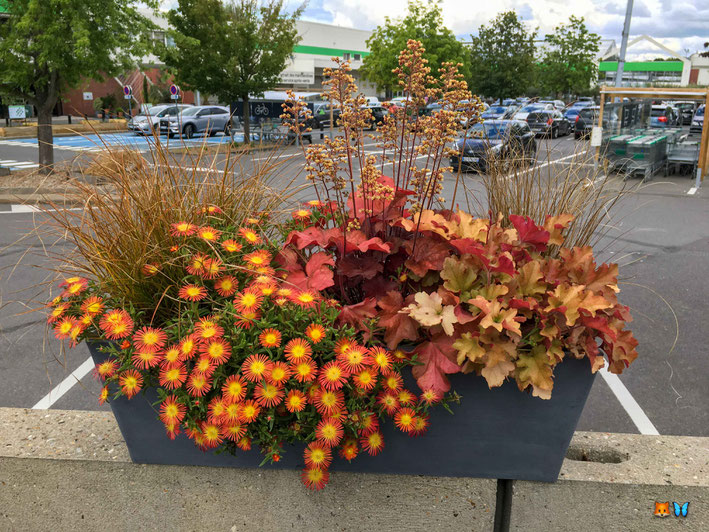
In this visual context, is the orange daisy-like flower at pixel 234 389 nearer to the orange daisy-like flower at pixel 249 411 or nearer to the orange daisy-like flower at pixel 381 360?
the orange daisy-like flower at pixel 249 411

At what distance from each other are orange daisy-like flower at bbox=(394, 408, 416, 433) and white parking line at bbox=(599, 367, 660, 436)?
2.64 meters

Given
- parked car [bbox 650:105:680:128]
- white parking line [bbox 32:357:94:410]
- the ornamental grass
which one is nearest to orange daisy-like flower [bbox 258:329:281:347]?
the ornamental grass

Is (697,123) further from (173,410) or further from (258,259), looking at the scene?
(173,410)

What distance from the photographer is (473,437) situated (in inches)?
75.0

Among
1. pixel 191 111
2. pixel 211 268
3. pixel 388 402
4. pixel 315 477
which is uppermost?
pixel 191 111

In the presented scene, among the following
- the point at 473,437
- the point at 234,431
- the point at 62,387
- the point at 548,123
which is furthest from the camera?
the point at 62,387

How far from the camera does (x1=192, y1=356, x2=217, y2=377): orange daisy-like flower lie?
172 centimetres

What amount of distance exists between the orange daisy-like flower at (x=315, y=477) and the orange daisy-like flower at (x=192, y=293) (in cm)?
63

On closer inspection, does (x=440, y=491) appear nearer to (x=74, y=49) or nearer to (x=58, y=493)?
(x=58, y=493)

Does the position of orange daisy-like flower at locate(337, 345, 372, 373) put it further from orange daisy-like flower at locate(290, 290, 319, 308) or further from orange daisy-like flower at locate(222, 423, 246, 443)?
orange daisy-like flower at locate(222, 423, 246, 443)

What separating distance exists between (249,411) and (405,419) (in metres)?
0.44

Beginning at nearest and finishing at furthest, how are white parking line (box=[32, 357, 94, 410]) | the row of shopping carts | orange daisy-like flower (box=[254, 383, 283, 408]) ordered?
1. orange daisy-like flower (box=[254, 383, 283, 408])
2. white parking line (box=[32, 357, 94, 410])
3. the row of shopping carts

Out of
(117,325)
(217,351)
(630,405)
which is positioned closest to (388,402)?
(217,351)

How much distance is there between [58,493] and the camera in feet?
6.70
